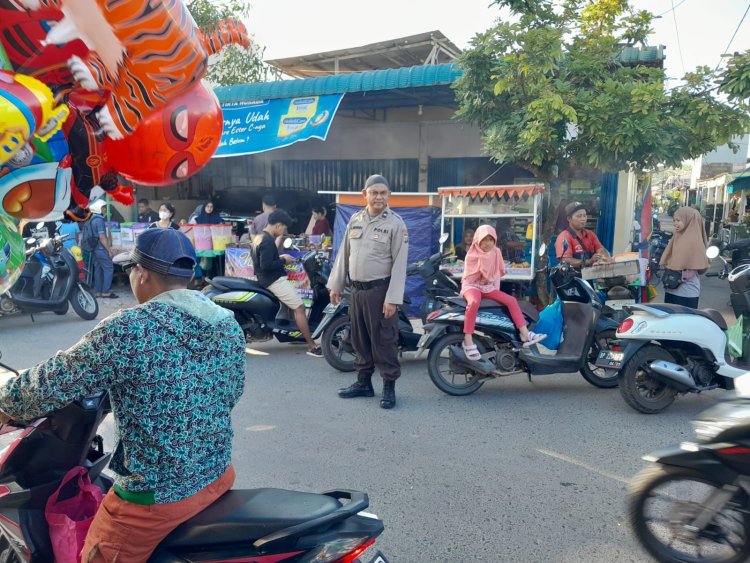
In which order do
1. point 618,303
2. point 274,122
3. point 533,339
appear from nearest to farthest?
1. point 533,339
2. point 618,303
3. point 274,122

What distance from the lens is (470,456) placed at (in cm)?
387

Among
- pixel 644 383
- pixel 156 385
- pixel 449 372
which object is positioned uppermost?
pixel 156 385

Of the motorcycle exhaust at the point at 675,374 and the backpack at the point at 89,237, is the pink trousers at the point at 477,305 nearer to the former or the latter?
the motorcycle exhaust at the point at 675,374

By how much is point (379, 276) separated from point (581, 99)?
12.3ft

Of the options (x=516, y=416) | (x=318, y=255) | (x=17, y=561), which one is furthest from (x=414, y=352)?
(x=17, y=561)

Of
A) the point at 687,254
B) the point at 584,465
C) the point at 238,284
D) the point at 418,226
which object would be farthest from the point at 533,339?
the point at 418,226

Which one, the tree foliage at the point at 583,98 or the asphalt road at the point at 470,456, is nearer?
the asphalt road at the point at 470,456

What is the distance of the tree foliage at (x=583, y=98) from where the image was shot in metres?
6.54

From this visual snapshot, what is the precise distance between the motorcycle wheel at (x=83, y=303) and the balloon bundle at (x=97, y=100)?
5.09 m

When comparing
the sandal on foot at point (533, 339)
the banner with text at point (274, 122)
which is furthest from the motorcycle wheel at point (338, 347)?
the banner with text at point (274, 122)

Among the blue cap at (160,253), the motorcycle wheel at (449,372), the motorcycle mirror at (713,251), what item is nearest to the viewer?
the blue cap at (160,253)

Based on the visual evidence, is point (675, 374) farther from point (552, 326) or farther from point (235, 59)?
point (235, 59)

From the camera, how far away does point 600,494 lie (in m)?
3.35

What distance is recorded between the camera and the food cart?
8023 millimetres
